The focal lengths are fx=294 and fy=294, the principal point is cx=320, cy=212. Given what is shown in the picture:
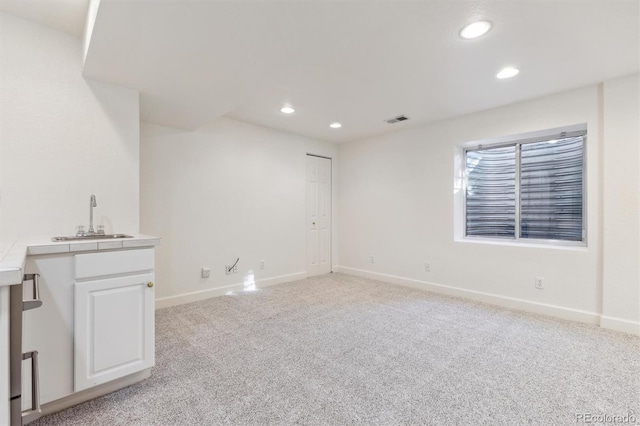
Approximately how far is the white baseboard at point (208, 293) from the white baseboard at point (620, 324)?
3632 millimetres

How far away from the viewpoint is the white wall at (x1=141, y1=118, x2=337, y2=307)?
3.36 metres

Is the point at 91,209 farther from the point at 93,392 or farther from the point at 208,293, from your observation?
the point at 208,293

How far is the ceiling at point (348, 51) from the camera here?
170 centimetres

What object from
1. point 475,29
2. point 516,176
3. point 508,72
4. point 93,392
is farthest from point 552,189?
point 93,392

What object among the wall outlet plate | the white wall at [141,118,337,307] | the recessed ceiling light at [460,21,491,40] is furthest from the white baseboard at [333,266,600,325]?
the recessed ceiling light at [460,21,491,40]

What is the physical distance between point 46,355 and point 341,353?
1793 millimetres

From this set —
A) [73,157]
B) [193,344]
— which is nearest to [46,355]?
[193,344]

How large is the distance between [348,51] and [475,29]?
2.78ft

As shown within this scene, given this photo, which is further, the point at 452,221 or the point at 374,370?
the point at 452,221

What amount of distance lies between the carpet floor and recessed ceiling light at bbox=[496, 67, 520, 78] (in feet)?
7.58

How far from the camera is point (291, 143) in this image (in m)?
4.63

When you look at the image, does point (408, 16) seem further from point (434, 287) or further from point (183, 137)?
point (434, 287)

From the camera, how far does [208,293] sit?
368 cm

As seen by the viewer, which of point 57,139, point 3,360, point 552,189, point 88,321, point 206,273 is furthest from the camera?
point 206,273
